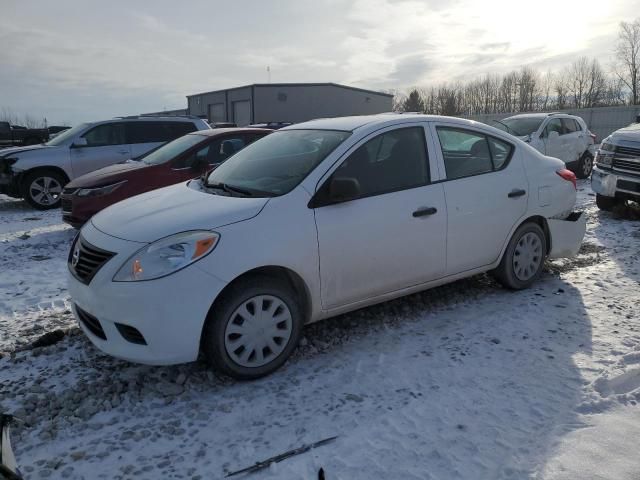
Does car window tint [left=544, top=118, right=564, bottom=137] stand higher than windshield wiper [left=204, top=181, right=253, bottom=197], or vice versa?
car window tint [left=544, top=118, right=564, bottom=137]

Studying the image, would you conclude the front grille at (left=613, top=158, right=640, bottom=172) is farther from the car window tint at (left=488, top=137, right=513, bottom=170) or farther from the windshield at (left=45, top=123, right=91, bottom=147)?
the windshield at (left=45, top=123, right=91, bottom=147)

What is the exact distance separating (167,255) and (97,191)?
4.69m

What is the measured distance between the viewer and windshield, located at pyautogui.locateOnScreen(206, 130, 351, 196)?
385 cm

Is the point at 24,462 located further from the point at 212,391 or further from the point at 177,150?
the point at 177,150

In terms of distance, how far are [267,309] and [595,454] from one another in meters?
2.05

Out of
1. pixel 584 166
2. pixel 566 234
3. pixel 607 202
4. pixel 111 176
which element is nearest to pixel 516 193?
pixel 566 234

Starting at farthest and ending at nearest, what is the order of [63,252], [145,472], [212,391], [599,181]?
[599,181] → [63,252] → [212,391] → [145,472]

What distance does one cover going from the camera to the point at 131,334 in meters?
3.20

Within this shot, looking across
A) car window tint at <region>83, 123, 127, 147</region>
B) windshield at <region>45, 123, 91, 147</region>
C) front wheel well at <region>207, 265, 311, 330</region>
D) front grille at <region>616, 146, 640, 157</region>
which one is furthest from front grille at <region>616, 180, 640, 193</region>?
windshield at <region>45, 123, 91, 147</region>

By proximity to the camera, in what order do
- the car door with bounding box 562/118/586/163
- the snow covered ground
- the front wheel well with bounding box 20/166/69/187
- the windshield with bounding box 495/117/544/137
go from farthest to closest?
1. the car door with bounding box 562/118/586/163
2. the windshield with bounding box 495/117/544/137
3. the front wheel well with bounding box 20/166/69/187
4. the snow covered ground

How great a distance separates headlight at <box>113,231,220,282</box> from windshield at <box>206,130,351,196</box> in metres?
0.68

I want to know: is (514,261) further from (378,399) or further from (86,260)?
(86,260)

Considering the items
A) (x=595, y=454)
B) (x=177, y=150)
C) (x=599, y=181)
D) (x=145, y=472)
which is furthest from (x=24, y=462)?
(x=599, y=181)

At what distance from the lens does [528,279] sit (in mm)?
5086
